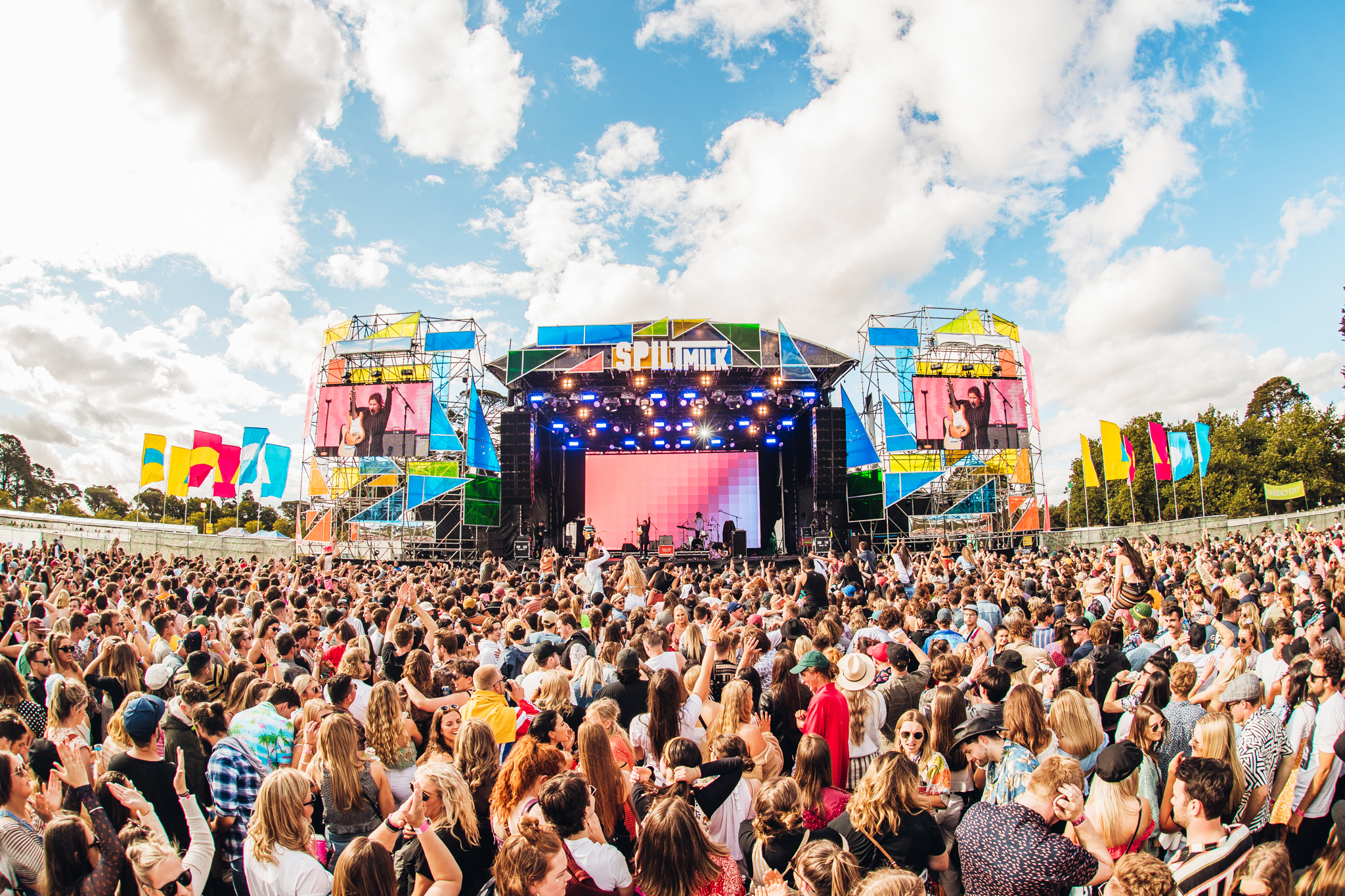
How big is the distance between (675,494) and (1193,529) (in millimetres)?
20288

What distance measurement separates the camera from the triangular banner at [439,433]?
21875mm

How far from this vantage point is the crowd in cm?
249

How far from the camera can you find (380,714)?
3.59 m

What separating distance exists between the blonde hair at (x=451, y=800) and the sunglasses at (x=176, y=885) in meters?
0.94

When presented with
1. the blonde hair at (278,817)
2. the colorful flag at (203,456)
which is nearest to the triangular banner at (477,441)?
the colorful flag at (203,456)

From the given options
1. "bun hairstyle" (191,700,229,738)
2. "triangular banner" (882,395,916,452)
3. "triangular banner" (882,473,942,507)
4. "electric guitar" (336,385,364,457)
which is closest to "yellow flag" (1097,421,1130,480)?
"triangular banner" (882,473,942,507)

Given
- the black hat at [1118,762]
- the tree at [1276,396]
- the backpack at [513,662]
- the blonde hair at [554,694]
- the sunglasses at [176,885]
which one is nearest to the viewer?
the sunglasses at [176,885]

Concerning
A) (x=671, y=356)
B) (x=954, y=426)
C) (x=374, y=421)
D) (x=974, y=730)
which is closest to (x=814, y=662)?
(x=974, y=730)

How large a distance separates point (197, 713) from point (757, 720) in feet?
9.99

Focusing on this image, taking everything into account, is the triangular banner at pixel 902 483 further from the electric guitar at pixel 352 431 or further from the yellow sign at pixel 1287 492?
the electric guitar at pixel 352 431

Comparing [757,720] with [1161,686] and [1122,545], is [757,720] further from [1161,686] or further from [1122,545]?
[1122,545]

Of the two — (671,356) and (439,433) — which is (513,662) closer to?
(671,356)

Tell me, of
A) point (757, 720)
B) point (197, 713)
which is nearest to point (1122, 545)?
point (757, 720)

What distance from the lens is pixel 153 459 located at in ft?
84.5
